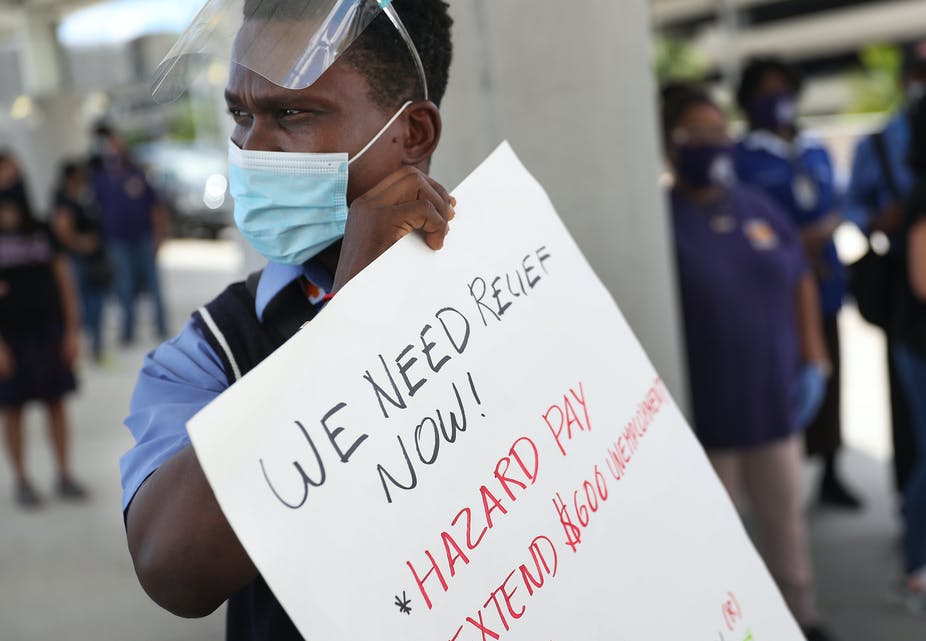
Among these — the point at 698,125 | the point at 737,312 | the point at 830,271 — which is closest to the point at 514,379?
the point at 737,312

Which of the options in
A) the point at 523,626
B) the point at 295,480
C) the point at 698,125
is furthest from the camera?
the point at 698,125

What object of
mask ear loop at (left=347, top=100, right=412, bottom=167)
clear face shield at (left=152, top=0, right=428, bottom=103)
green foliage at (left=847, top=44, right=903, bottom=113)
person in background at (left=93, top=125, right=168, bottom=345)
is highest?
clear face shield at (left=152, top=0, right=428, bottom=103)

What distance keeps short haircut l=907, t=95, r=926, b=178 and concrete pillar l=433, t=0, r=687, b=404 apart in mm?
1099

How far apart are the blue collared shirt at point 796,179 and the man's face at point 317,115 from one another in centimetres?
337

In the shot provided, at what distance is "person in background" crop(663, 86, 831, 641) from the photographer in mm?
3318

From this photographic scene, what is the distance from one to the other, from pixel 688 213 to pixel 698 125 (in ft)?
1.18

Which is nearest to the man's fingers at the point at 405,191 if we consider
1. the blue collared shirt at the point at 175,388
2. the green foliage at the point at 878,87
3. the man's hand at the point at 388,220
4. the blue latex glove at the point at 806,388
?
the man's hand at the point at 388,220

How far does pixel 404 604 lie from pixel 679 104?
9.80ft

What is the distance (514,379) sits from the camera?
1.18 m

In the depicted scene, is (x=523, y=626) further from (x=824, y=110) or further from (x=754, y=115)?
(x=824, y=110)

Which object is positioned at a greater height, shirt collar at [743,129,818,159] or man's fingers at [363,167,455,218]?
man's fingers at [363,167,455,218]

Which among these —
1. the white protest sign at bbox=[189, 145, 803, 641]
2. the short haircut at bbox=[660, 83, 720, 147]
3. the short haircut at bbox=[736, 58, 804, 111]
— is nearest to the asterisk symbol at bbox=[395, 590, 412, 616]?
the white protest sign at bbox=[189, 145, 803, 641]

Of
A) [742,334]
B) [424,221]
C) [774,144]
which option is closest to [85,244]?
[774,144]

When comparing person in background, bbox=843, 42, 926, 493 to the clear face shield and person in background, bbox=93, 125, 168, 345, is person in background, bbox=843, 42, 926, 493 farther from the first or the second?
person in background, bbox=93, 125, 168, 345
